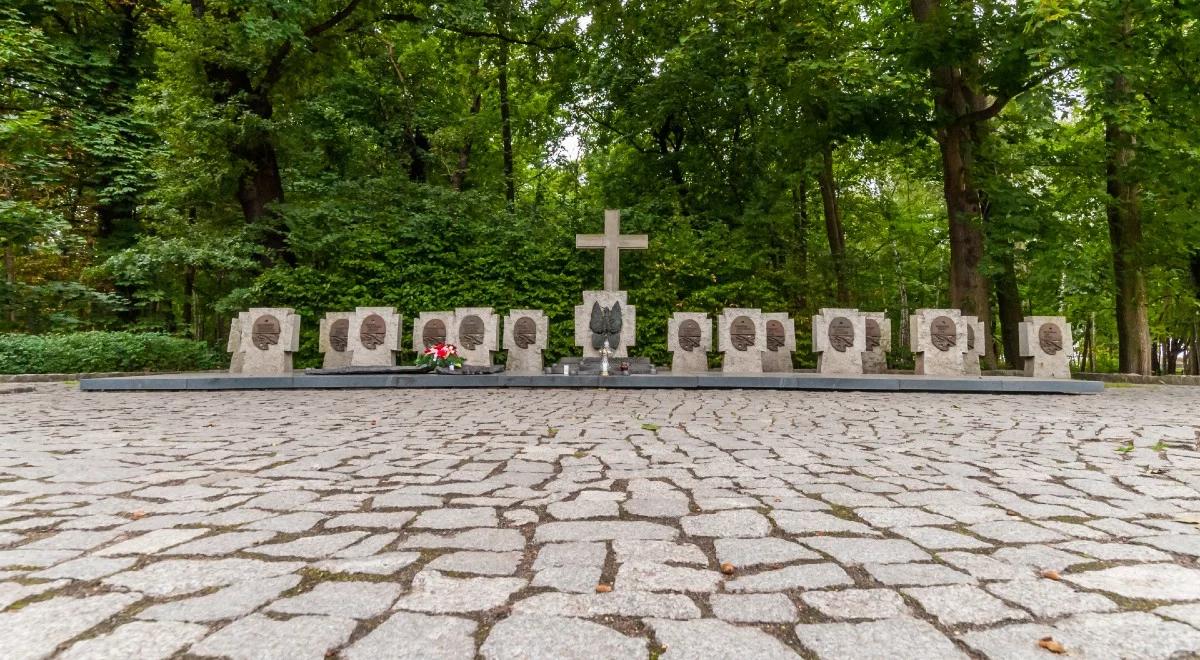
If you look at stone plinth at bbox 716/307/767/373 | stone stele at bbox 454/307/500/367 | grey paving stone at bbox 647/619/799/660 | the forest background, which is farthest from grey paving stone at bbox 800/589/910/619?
stone stele at bbox 454/307/500/367

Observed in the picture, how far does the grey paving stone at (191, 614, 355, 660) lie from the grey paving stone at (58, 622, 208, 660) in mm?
64

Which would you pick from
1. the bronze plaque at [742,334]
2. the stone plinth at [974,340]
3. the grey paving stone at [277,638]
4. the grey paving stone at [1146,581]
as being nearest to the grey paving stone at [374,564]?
the grey paving stone at [277,638]

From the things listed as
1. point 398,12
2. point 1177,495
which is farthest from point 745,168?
point 1177,495

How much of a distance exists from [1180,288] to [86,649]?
2217 cm

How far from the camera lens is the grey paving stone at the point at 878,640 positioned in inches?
63.1

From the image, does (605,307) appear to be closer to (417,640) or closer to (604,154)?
(604,154)

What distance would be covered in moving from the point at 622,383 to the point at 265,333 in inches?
305

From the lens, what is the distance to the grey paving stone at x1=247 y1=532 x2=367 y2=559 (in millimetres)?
2320

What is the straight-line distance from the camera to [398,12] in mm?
17672

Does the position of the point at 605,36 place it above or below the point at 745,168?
above

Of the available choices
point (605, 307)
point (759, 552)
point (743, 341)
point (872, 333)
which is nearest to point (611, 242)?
point (605, 307)

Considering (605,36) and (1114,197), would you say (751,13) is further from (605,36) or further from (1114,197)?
(1114,197)

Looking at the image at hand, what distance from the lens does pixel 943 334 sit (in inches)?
491

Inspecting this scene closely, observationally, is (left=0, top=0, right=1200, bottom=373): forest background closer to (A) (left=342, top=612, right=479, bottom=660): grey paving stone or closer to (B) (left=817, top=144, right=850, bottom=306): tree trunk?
(B) (left=817, top=144, right=850, bottom=306): tree trunk
